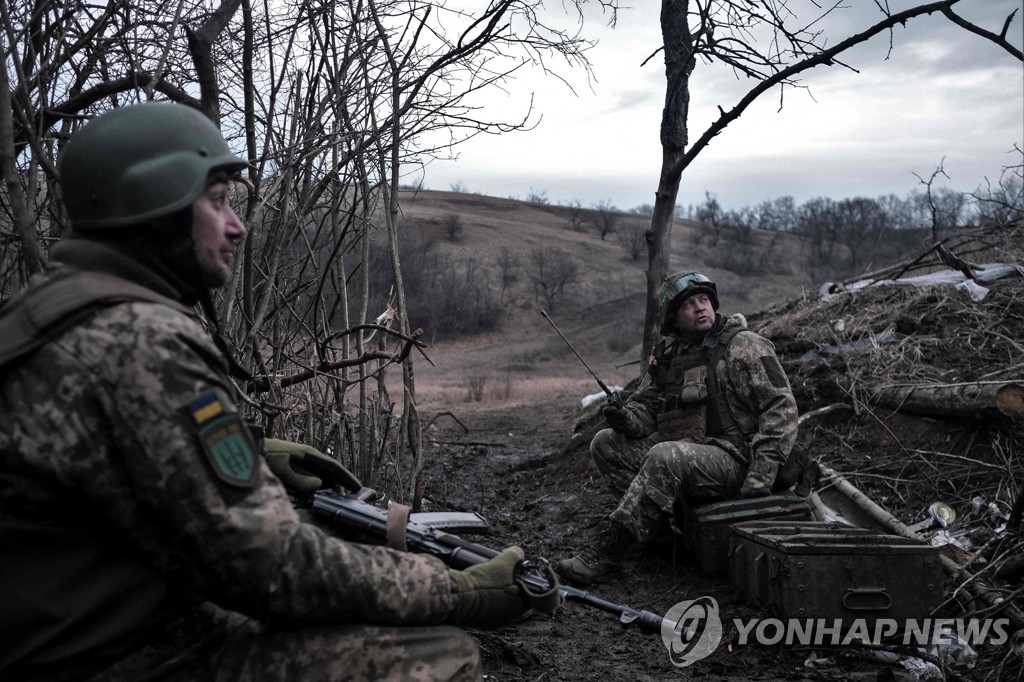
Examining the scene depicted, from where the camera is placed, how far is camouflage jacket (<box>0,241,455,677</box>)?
68.3 inches

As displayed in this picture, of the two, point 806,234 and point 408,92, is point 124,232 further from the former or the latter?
point 806,234

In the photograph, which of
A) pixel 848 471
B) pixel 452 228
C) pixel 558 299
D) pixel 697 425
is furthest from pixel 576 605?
pixel 452 228

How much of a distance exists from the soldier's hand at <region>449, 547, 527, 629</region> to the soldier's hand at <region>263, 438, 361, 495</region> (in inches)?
21.5

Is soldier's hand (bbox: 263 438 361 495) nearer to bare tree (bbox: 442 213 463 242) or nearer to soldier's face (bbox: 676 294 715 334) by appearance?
soldier's face (bbox: 676 294 715 334)

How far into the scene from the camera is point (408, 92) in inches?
186

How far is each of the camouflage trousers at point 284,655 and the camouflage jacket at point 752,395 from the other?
12.1 ft

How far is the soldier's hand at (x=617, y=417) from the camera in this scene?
5992 millimetres

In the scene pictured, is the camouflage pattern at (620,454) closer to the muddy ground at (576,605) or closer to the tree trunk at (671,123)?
the muddy ground at (576,605)

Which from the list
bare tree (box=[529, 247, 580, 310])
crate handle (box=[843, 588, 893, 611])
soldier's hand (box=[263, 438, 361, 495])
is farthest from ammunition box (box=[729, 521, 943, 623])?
bare tree (box=[529, 247, 580, 310])

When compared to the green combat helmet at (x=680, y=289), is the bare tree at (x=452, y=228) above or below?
above

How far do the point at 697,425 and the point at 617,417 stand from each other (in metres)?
0.55

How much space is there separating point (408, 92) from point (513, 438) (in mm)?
7060

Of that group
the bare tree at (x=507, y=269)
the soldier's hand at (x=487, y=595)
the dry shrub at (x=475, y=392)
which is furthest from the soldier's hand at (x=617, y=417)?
the bare tree at (x=507, y=269)

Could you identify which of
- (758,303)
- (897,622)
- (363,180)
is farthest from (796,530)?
(758,303)
